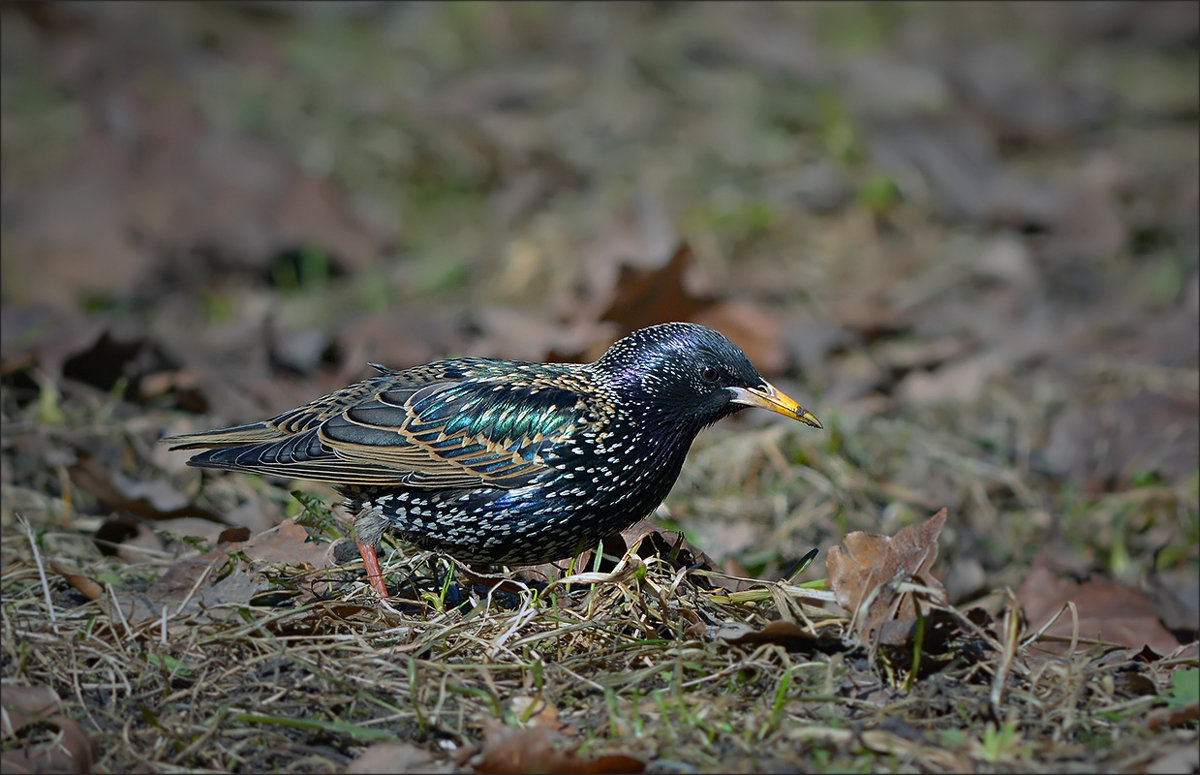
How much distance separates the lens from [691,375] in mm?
4703

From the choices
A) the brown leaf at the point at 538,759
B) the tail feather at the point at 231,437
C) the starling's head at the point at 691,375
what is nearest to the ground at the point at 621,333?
the brown leaf at the point at 538,759

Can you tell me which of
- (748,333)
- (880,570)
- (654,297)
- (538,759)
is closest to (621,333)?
(654,297)

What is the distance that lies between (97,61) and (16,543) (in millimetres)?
7289

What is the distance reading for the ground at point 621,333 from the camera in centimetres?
356

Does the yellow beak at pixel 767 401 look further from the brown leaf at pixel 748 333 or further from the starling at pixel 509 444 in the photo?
the brown leaf at pixel 748 333

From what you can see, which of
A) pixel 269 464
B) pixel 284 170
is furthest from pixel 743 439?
pixel 284 170

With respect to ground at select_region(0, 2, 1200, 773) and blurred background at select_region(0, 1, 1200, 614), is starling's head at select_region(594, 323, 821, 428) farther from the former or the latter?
blurred background at select_region(0, 1, 1200, 614)

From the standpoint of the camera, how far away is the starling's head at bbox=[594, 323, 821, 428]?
4.66m

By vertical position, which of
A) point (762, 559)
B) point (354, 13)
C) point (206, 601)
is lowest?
point (762, 559)

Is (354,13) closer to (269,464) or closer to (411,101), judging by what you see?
(411,101)

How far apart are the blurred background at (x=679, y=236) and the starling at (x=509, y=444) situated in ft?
3.42

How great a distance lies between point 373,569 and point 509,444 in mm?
596

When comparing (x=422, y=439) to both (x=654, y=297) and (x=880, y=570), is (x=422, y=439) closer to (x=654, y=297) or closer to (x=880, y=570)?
(x=880, y=570)

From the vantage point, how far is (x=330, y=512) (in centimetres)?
471
